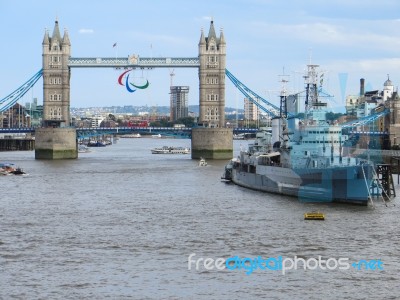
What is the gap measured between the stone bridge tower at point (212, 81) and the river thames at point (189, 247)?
54.2 metres

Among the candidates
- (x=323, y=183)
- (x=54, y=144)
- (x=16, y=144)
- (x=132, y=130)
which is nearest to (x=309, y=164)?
(x=323, y=183)

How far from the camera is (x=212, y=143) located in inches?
4016

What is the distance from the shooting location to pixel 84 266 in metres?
29.2

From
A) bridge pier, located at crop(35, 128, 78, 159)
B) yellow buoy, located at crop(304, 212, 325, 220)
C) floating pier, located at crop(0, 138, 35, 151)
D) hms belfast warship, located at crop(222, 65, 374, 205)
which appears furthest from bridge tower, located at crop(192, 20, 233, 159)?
yellow buoy, located at crop(304, 212, 325, 220)

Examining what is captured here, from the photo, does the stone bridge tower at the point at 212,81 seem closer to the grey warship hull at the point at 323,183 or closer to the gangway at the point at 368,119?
the gangway at the point at 368,119

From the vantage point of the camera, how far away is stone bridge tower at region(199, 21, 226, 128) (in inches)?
4205

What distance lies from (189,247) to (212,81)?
7536cm

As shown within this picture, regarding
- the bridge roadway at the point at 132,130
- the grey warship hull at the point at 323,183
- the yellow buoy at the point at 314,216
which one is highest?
the bridge roadway at the point at 132,130

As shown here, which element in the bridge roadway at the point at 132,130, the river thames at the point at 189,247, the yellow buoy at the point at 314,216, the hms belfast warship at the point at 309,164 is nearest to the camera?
the river thames at the point at 189,247

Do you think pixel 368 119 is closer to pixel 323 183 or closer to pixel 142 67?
pixel 142 67

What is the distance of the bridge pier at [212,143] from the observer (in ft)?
334

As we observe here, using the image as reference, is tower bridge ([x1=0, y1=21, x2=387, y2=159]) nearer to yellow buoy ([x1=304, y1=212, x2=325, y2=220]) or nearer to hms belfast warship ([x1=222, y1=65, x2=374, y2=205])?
hms belfast warship ([x1=222, y1=65, x2=374, y2=205])

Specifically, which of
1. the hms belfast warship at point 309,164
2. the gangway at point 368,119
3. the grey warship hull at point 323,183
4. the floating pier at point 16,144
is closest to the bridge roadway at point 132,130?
the gangway at point 368,119

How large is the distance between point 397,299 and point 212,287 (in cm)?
521
